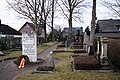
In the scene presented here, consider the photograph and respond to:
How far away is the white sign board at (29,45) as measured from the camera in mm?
18938

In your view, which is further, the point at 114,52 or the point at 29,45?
the point at 29,45

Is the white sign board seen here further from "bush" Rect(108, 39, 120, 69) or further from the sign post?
"bush" Rect(108, 39, 120, 69)

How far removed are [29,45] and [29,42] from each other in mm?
243

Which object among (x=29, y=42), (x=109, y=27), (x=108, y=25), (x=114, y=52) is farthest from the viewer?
(x=108, y=25)

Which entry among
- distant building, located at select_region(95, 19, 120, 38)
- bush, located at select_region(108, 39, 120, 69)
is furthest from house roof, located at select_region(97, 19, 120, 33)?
bush, located at select_region(108, 39, 120, 69)

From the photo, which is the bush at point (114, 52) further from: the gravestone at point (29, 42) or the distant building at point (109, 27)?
the distant building at point (109, 27)

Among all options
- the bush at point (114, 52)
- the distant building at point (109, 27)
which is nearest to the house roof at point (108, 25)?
the distant building at point (109, 27)

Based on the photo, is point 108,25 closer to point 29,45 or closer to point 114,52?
point 29,45

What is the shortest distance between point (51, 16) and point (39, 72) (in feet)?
140

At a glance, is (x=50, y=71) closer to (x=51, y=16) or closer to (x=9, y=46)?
(x=9, y=46)

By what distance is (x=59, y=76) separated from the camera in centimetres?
1205

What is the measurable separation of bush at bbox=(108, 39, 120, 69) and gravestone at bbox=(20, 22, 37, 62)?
20.0 ft

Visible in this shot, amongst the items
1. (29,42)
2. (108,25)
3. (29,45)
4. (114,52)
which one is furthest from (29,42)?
(108,25)

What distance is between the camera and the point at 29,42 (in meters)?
19.0
